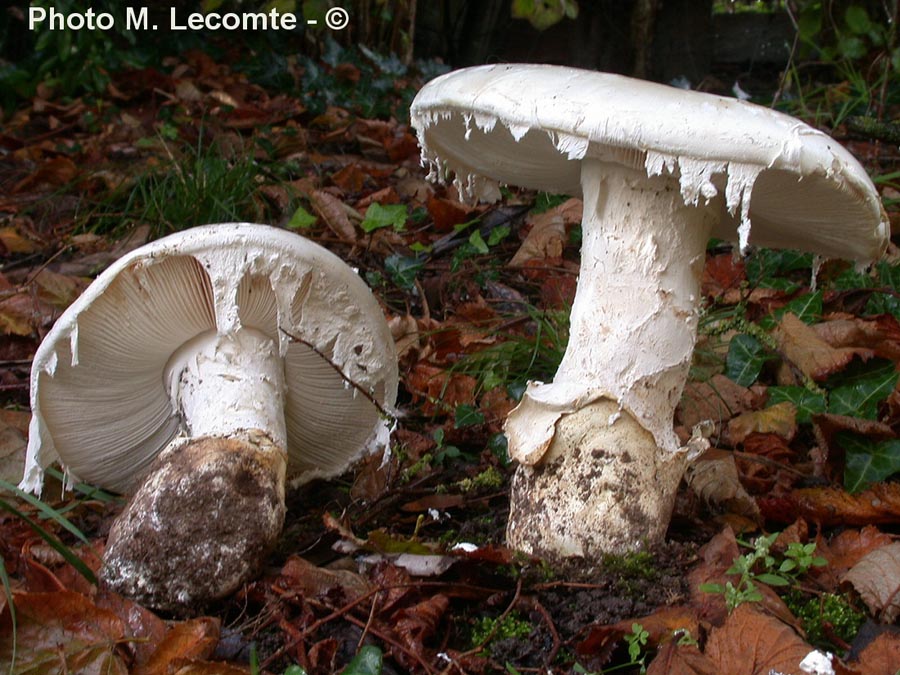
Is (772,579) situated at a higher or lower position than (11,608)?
higher

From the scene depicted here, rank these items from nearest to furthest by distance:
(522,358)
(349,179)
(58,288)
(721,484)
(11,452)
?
(721,484) < (11,452) < (522,358) < (58,288) < (349,179)

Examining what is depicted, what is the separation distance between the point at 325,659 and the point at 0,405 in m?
1.93

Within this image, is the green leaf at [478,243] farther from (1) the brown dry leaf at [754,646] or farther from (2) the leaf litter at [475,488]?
(1) the brown dry leaf at [754,646]

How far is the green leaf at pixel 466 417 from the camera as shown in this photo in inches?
116

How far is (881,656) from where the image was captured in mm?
1813

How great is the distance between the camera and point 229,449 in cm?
229

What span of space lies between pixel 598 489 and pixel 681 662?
1.72 ft

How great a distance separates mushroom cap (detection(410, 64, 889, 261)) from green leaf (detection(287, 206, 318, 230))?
208 cm

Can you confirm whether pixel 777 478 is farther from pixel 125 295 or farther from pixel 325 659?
pixel 125 295

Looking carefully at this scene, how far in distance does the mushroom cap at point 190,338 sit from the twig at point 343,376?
0.01 meters

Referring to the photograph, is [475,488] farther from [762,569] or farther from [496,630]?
[762,569]

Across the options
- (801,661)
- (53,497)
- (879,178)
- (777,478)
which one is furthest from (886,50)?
(53,497)

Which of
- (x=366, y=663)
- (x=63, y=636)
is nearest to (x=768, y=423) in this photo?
(x=366, y=663)

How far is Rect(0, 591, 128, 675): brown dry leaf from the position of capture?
72.0 inches
